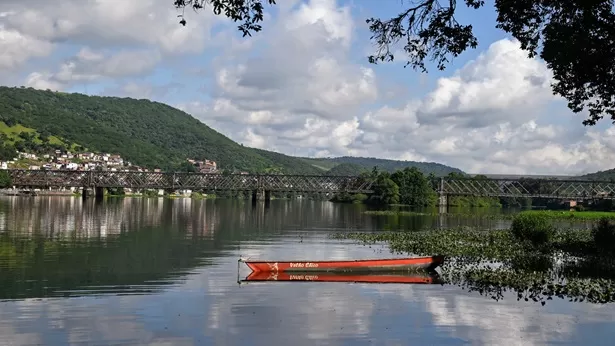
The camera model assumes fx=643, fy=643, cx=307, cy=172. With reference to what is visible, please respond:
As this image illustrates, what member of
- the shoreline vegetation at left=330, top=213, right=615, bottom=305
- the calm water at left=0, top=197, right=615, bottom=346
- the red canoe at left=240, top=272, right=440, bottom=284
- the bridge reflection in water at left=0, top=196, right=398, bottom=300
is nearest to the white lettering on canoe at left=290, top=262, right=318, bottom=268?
the red canoe at left=240, top=272, right=440, bottom=284

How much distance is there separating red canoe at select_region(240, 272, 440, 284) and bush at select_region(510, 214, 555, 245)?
66.0 ft

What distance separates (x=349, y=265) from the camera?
1506 inches

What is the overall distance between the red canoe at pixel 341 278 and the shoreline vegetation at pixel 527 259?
1394mm

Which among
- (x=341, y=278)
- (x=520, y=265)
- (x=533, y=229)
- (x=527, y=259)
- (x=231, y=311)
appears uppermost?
(x=533, y=229)

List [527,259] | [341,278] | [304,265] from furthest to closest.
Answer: [527,259] < [304,265] < [341,278]


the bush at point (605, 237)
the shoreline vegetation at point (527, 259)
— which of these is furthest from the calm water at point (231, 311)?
the bush at point (605, 237)

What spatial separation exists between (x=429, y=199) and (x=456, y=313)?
16657 centimetres

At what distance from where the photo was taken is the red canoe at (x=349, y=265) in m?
37.4

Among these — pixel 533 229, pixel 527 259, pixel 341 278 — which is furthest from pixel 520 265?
pixel 533 229

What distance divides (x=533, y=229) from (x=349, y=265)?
2397 cm

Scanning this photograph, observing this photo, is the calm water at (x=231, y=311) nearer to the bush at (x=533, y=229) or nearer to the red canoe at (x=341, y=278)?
the red canoe at (x=341, y=278)

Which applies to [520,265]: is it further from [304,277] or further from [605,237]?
[304,277]

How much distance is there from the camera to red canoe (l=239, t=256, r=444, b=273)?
37.4 m

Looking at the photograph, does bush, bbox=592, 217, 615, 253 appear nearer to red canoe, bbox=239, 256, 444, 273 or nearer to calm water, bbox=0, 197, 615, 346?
red canoe, bbox=239, 256, 444, 273
